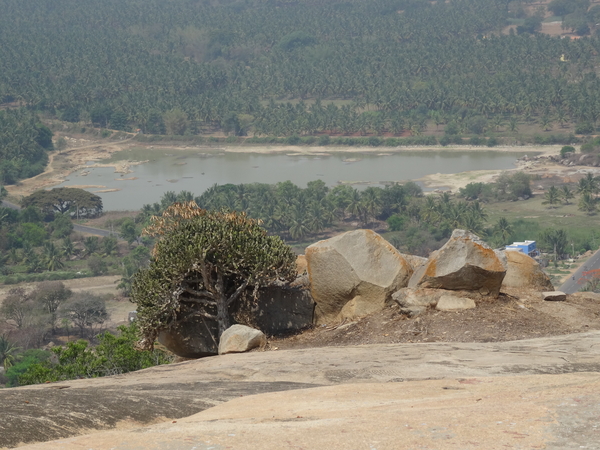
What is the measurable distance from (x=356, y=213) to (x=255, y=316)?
333 feet

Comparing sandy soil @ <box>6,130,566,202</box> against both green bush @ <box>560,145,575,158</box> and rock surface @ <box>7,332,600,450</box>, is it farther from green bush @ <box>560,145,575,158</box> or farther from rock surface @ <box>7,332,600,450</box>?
rock surface @ <box>7,332,600,450</box>

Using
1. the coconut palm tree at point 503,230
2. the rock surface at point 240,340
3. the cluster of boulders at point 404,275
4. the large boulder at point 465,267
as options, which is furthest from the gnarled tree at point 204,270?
the coconut palm tree at point 503,230

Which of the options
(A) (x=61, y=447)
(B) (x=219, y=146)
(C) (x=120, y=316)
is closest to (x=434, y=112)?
(B) (x=219, y=146)

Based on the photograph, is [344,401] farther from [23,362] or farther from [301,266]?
[23,362]

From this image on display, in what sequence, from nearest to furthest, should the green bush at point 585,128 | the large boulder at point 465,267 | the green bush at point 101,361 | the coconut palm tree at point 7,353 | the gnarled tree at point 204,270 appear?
the large boulder at point 465,267
the gnarled tree at point 204,270
the green bush at point 101,361
the coconut palm tree at point 7,353
the green bush at point 585,128

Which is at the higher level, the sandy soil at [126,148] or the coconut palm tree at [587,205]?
the sandy soil at [126,148]

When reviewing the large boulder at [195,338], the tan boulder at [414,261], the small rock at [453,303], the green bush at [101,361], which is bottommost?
the green bush at [101,361]

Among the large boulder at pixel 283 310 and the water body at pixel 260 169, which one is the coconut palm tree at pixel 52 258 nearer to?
the water body at pixel 260 169

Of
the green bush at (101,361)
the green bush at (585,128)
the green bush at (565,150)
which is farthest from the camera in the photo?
the green bush at (585,128)

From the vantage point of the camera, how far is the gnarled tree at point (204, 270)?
23406 millimetres

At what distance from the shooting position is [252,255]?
78.4ft

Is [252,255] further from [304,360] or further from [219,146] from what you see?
[219,146]

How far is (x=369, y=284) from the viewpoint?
78.6ft

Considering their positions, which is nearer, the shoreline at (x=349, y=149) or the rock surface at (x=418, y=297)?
the rock surface at (x=418, y=297)
